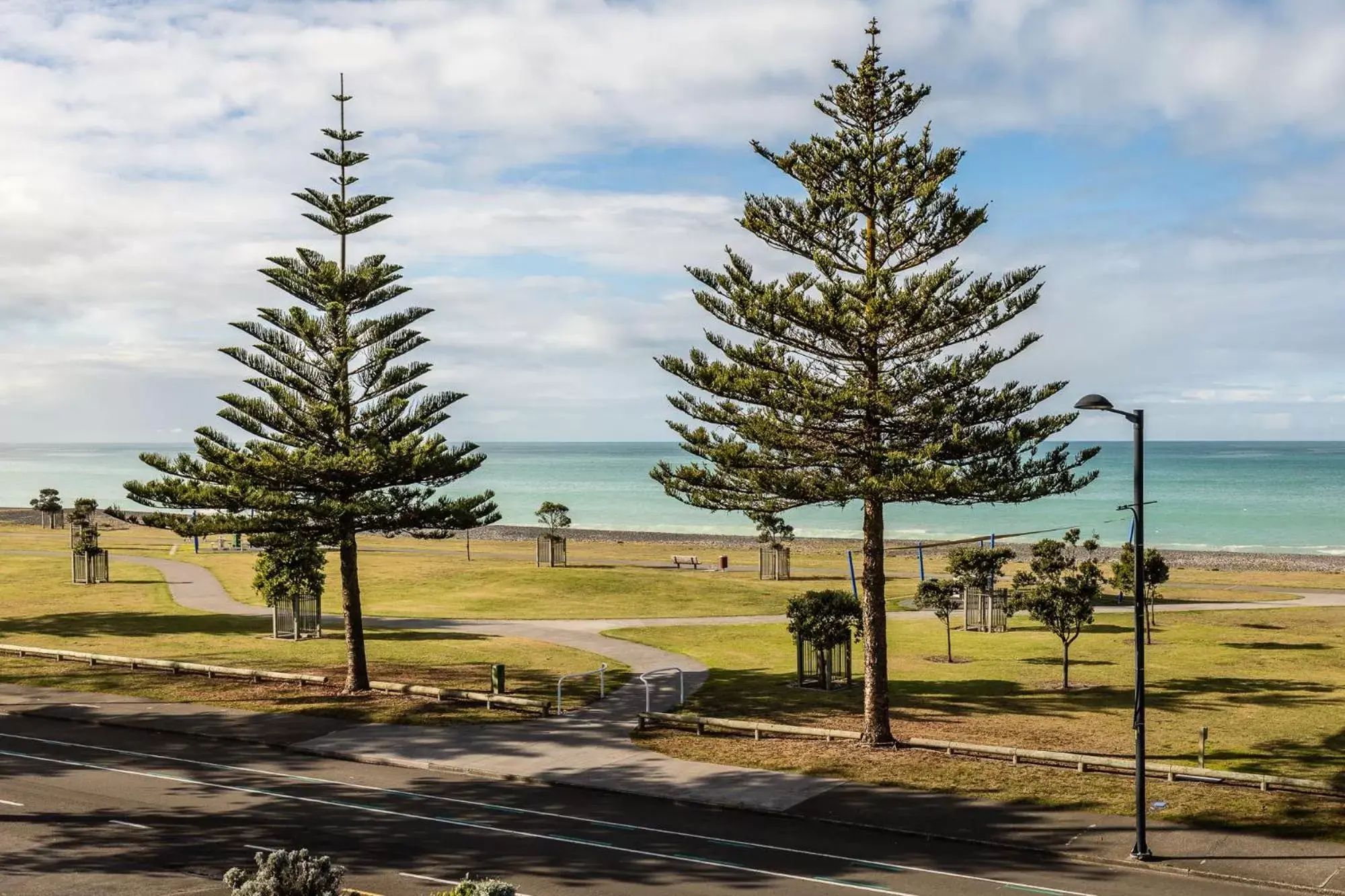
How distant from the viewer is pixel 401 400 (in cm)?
2831

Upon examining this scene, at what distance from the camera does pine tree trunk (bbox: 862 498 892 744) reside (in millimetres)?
22516

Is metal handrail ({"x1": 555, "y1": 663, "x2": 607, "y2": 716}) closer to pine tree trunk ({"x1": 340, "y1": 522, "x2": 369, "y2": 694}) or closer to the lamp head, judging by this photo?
pine tree trunk ({"x1": 340, "y1": 522, "x2": 369, "y2": 694})

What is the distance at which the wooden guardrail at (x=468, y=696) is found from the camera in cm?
2598

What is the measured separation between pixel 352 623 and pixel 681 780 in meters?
11.1

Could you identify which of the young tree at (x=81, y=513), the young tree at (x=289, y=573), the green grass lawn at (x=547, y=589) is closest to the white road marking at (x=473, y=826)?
the young tree at (x=289, y=573)

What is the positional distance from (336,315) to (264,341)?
1.88 meters

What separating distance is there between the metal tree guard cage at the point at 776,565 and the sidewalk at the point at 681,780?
2566 centimetres

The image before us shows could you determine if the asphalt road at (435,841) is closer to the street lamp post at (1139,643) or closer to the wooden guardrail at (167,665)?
the street lamp post at (1139,643)

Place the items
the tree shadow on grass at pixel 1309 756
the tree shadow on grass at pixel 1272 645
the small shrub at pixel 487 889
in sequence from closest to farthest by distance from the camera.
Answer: the small shrub at pixel 487 889
the tree shadow on grass at pixel 1309 756
the tree shadow on grass at pixel 1272 645

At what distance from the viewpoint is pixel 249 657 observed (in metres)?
32.9

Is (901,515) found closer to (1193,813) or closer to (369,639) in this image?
(369,639)

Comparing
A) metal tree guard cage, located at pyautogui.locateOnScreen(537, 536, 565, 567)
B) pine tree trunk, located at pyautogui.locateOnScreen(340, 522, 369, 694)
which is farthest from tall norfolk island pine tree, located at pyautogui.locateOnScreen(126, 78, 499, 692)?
metal tree guard cage, located at pyautogui.locateOnScreen(537, 536, 565, 567)

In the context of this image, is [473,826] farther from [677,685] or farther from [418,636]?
[418,636]

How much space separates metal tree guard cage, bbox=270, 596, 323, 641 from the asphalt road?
14888 mm
